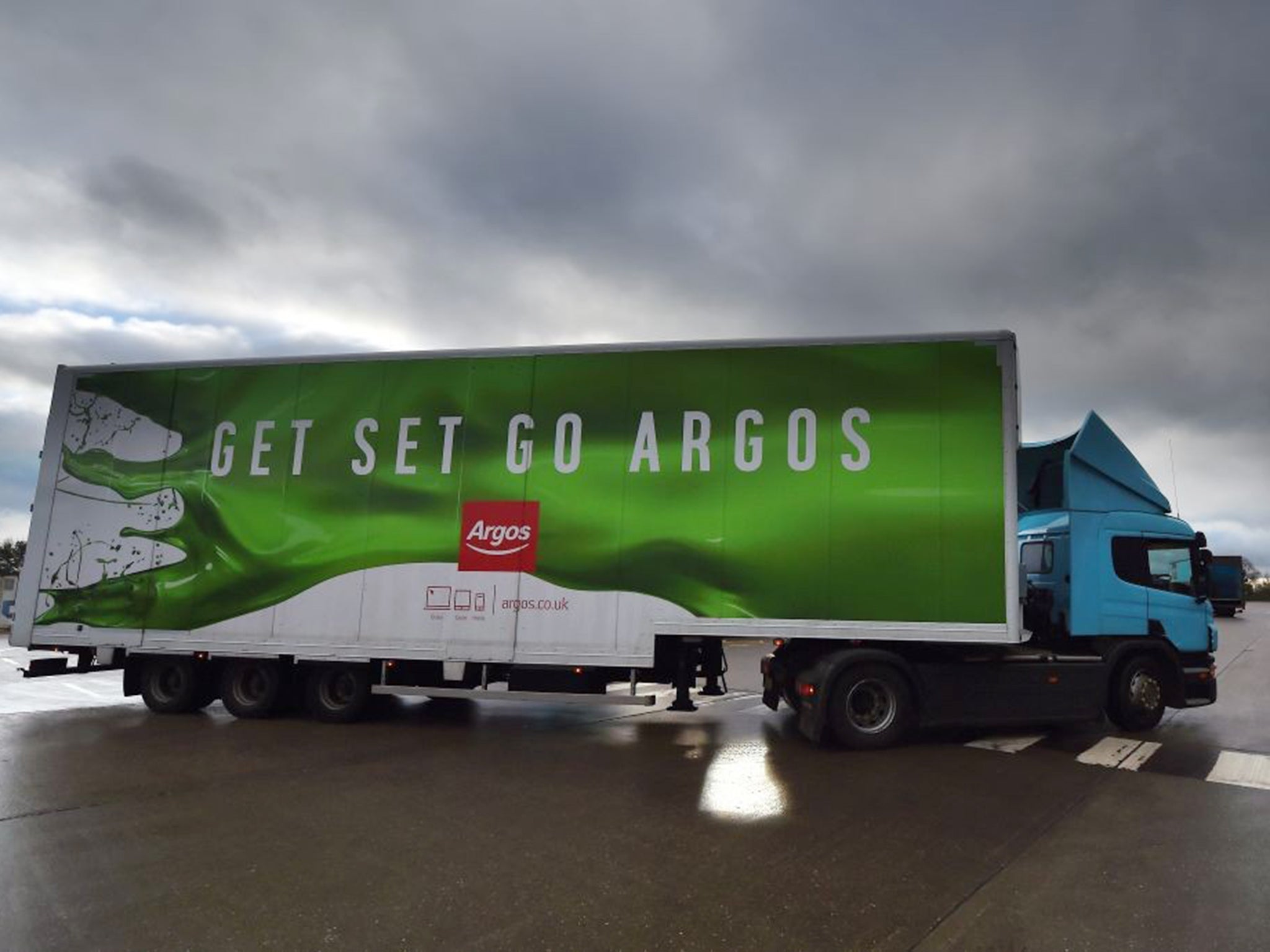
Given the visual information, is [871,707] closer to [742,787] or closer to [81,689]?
[742,787]

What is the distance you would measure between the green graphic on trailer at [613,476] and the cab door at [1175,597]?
318cm

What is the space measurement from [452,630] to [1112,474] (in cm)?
846

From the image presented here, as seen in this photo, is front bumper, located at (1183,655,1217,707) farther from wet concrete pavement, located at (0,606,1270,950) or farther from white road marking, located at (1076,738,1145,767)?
white road marking, located at (1076,738,1145,767)

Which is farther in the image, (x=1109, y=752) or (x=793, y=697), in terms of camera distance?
(x=793, y=697)

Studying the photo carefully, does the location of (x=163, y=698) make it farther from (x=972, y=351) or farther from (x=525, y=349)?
(x=972, y=351)

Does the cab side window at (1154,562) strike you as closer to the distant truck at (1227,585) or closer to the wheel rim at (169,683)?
the distant truck at (1227,585)

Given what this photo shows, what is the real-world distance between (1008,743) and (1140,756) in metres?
1.29

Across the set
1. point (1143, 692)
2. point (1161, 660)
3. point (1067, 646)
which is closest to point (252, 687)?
point (1067, 646)

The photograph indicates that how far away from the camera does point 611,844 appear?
513 centimetres

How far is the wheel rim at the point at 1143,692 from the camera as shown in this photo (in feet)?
29.5

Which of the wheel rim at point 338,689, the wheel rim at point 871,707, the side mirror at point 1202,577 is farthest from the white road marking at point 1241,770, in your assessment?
the wheel rim at point 338,689

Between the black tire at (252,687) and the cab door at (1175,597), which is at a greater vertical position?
the cab door at (1175,597)

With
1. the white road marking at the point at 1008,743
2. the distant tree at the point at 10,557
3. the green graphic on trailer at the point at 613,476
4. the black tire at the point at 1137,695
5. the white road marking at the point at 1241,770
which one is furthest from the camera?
the distant tree at the point at 10,557

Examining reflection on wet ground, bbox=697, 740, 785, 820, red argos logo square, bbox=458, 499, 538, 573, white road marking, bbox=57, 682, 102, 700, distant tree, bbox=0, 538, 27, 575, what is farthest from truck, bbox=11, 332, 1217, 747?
distant tree, bbox=0, 538, 27, 575
